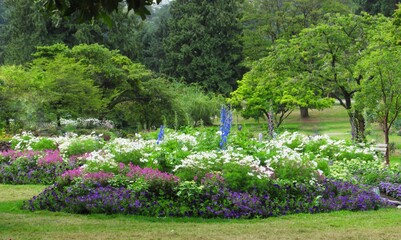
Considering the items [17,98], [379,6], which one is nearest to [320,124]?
[379,6]

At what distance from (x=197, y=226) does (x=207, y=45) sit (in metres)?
36.8

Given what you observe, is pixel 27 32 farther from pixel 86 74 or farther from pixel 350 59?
Answer: pixel 350 59

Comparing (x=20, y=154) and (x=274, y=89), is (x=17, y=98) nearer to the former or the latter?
(x=20, y=154)

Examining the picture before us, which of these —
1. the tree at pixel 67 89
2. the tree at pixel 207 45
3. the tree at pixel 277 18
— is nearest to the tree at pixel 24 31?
the tree at pixel 207 45

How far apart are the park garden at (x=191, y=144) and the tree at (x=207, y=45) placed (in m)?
4.90

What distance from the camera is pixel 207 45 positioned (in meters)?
43.1

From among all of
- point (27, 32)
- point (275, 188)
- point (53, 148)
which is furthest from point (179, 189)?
point (27, 32)

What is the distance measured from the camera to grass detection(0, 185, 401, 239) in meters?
6.30

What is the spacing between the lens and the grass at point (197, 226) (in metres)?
6.30

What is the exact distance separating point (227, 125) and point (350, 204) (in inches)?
128

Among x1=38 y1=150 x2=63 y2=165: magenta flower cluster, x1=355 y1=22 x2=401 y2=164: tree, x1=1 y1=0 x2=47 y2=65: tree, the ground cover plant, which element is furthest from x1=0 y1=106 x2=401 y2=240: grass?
x1=1 y1=0 x2=47 y2=65: tree

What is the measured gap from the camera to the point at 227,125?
10.9 metres

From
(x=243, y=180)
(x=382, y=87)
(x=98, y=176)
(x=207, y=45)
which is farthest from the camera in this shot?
(x=207, y=45)

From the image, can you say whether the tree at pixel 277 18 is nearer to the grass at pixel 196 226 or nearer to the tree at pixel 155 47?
the tree at pixel 155 47
